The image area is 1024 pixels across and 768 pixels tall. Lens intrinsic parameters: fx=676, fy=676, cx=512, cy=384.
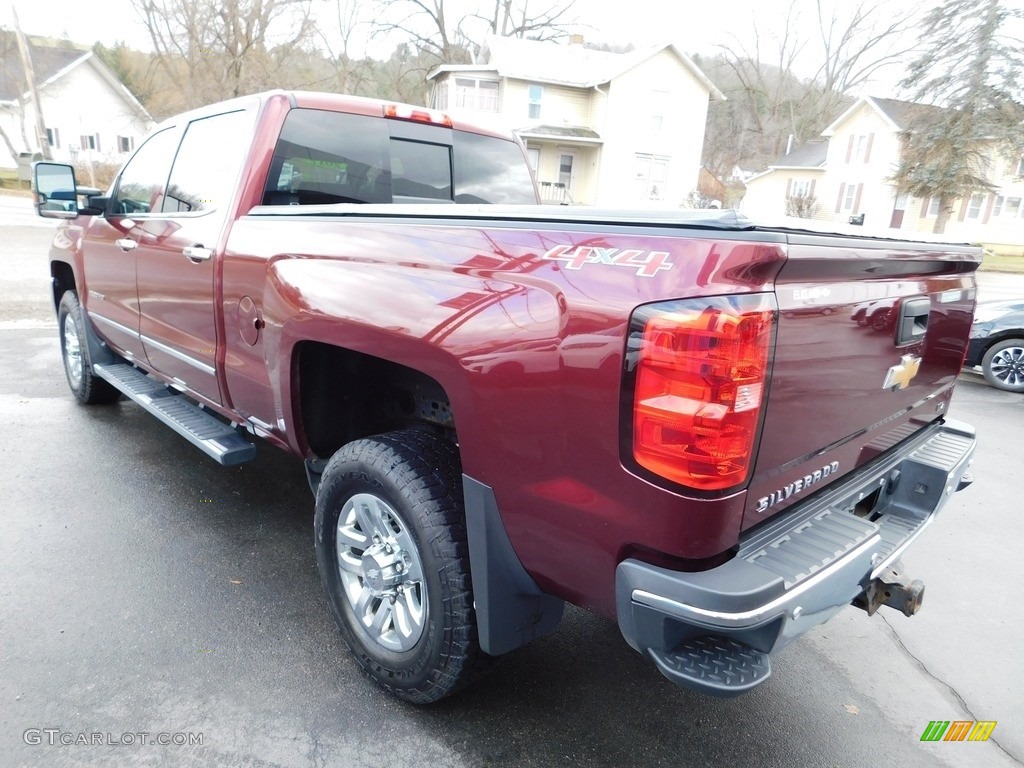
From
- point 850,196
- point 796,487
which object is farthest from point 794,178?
point 796,487

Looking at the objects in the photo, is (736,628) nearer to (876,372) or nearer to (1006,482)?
(876,372)

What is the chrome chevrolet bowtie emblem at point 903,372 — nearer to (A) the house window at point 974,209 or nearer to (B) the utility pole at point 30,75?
(B) the utility pole at point 30,75

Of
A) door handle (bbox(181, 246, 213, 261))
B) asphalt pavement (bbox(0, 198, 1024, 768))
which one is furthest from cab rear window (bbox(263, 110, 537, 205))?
asphalt pavement (bbox(0, 198, 1024, 768))

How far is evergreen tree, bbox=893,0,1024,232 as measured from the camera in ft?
87.5

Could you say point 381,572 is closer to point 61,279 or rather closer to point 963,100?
point 61,279

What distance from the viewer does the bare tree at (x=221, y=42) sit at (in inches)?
1080

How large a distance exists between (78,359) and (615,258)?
17.2 ft

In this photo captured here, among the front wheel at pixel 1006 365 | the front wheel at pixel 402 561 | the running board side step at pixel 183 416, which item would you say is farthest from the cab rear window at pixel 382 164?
the front wheel at pixel 1006 365

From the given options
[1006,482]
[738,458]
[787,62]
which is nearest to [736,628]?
[738,458]

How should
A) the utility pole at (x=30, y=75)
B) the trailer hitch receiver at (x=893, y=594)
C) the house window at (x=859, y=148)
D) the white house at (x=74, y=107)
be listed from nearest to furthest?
the trailer hitch receiver at (x=893, y=594) → the utility pole at (x=30, y=75) → the house window at (x=859, y=148) → the white house at (x=74, y=107)

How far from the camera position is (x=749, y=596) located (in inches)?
62.4

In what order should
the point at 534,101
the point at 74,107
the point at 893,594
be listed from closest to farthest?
the point at 893,594 < the point at 534,101 < the point at 74,107

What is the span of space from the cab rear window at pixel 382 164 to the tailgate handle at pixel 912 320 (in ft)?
7.87

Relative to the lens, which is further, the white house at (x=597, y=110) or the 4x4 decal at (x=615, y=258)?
the white house at (x=597, y=110)
